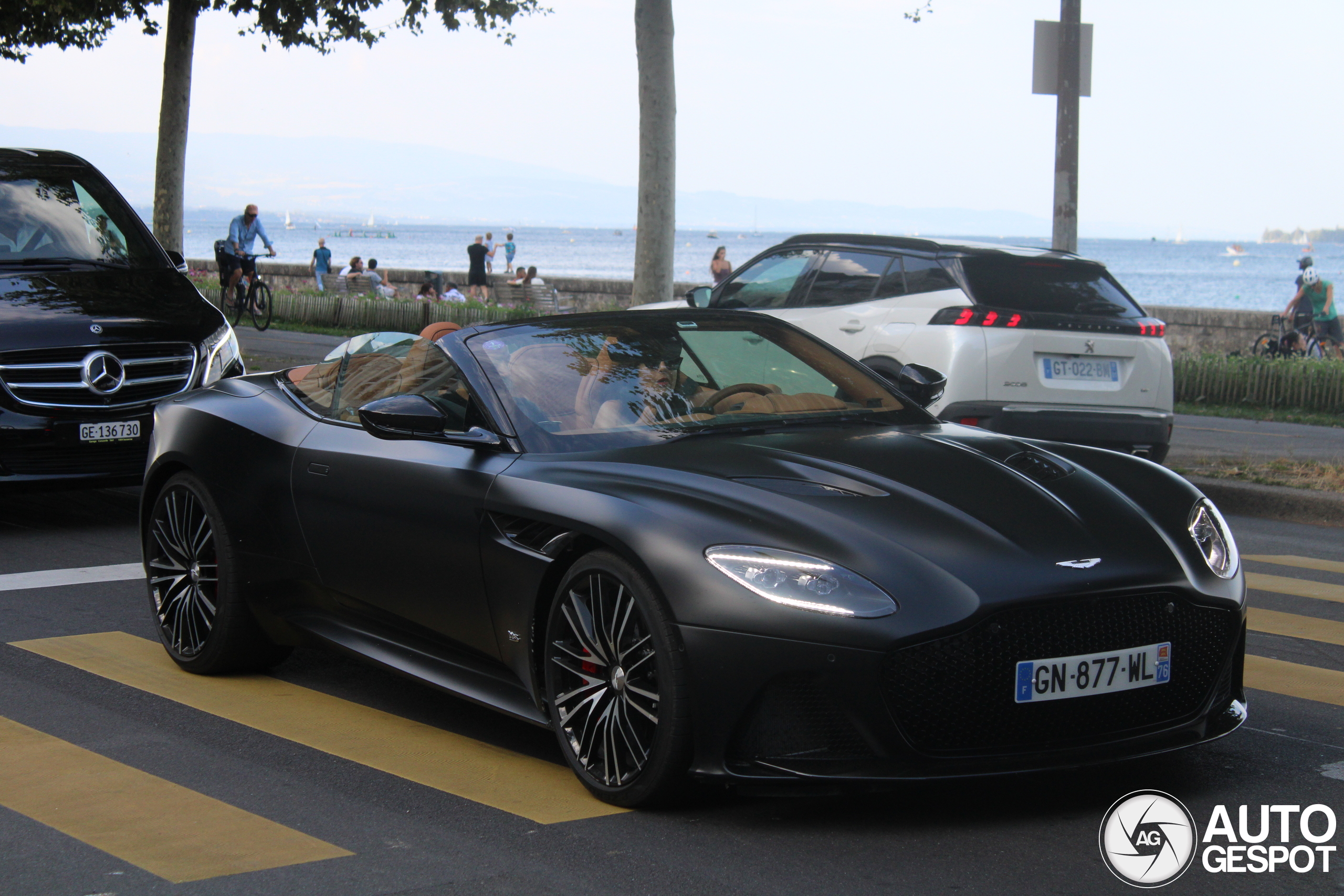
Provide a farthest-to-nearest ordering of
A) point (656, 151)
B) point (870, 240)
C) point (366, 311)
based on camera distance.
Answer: point (366, 311) < point (656, 151) < point (870, 240)

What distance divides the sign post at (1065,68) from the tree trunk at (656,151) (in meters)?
3.38

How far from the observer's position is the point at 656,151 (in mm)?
14742

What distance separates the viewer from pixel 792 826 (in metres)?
3.87

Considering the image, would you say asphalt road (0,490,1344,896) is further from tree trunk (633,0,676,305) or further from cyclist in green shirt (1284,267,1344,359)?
cyclist in green shirt (1284,267,1344,359)

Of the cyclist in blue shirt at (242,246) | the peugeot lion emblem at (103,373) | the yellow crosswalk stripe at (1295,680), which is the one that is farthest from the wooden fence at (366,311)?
the yellow crosswalk stripe at (1295,680)

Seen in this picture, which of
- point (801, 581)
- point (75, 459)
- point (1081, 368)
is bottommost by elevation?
point (75, 459)

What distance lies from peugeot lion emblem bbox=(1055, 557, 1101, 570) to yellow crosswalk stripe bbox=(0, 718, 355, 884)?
6.11 feet

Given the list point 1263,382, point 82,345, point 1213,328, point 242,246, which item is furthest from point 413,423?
point 242,246

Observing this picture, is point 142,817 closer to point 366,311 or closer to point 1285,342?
point 1285,342

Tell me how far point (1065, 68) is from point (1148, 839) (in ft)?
36.5

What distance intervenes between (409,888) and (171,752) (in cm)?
143
